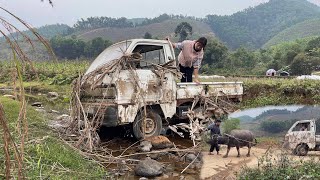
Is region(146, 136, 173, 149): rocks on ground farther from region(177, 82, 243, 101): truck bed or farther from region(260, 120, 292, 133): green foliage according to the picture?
region(260, 120, 292, 133): green foliage

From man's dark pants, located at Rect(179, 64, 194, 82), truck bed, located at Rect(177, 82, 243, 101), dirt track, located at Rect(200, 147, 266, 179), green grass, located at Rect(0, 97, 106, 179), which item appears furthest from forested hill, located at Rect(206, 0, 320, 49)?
green grass, located at Rect(0, 97, 106, 179)

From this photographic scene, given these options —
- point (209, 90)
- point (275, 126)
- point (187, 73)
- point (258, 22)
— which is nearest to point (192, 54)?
point (187, 73)

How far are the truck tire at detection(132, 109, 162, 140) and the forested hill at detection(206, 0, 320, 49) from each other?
85444 millimetres

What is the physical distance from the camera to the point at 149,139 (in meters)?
8.30

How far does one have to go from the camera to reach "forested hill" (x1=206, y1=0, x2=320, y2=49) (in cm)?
10068

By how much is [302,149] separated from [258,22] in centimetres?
11820

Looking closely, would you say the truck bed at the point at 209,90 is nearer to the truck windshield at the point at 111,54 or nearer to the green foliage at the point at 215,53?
the truck windshield at the point at 111,54

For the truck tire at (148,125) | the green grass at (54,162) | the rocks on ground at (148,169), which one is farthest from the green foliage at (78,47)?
the rocks on ground at (148,169)

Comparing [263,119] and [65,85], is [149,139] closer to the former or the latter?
[263,119]

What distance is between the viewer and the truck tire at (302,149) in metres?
8.87

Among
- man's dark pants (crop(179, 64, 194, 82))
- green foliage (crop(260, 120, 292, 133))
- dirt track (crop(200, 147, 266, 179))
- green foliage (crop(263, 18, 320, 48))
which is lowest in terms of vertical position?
green foliage (crop(260, 120, 292, 133))

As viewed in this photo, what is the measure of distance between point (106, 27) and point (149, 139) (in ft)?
329

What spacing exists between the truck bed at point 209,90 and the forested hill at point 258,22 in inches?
3278

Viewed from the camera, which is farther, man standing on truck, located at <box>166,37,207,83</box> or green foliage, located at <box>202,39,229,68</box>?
green foliage, located at <box>202,39,229,68</box>
